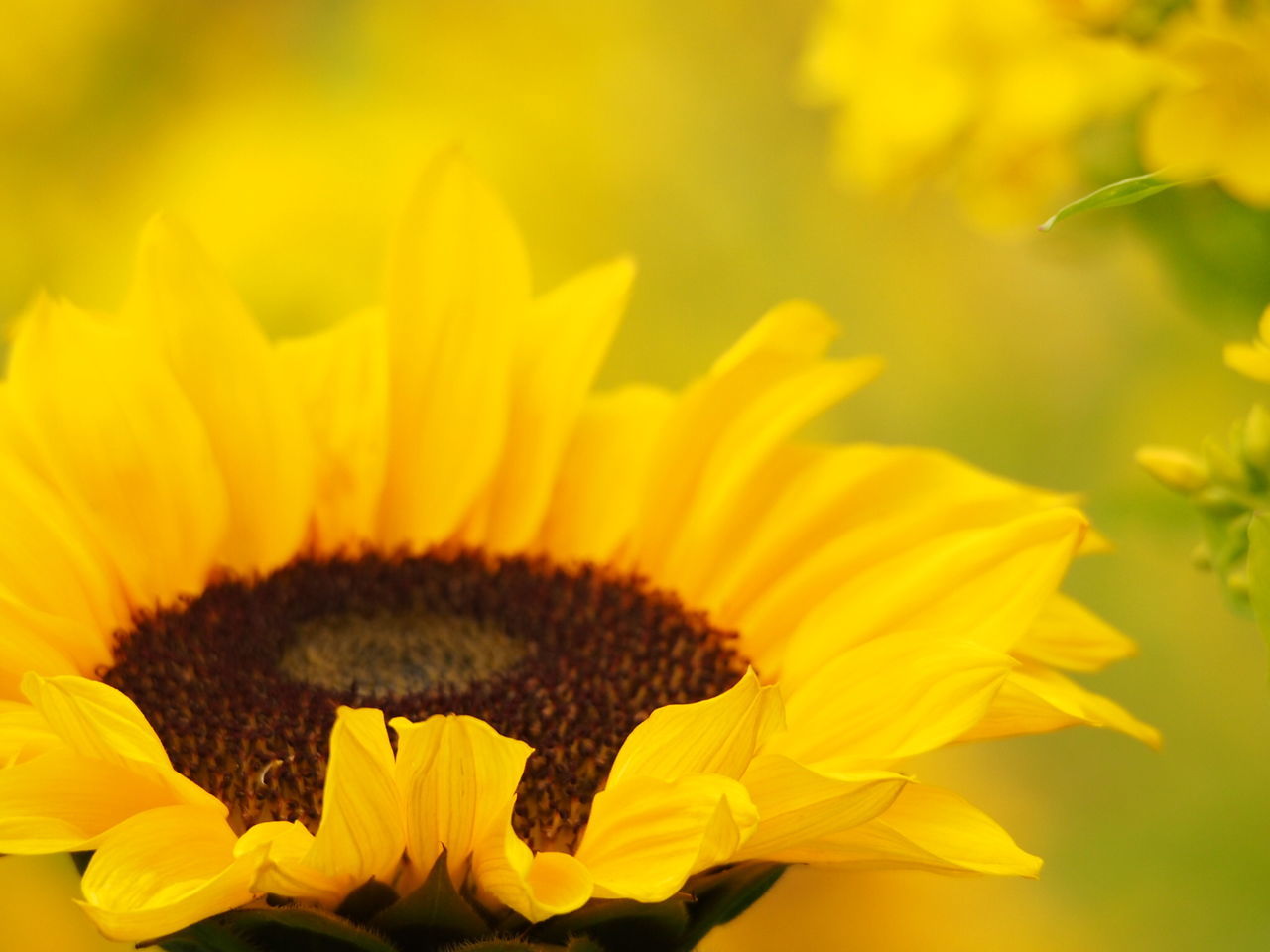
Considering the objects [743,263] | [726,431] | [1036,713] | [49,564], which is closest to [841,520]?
[726,431]

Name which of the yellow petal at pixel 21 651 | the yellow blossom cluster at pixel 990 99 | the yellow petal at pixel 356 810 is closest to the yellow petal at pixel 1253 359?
the yellow blossom cluster at pixel 990 99

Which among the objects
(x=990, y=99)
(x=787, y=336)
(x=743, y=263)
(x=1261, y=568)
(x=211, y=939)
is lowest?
(x=211, y=939)

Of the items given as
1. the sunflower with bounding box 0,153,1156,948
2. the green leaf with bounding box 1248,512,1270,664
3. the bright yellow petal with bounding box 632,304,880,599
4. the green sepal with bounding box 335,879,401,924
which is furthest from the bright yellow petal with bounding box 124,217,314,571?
the green leaf with bounding box 1248,512,1270,664

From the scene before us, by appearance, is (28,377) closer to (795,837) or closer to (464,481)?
→ (464,481)

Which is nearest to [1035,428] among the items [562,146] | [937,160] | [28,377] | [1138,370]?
[1138,370]

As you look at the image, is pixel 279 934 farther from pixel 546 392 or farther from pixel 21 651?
pixel 546 392

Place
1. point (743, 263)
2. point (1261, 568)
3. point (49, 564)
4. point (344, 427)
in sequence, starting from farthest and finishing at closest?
point (743, 263)
point (344, 427)
point (49, 564)
point (1261, 568)

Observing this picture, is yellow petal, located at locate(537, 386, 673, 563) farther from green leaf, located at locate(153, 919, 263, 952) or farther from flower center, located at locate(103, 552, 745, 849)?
green leaf, located at locate(153, 919, 263, 952)
